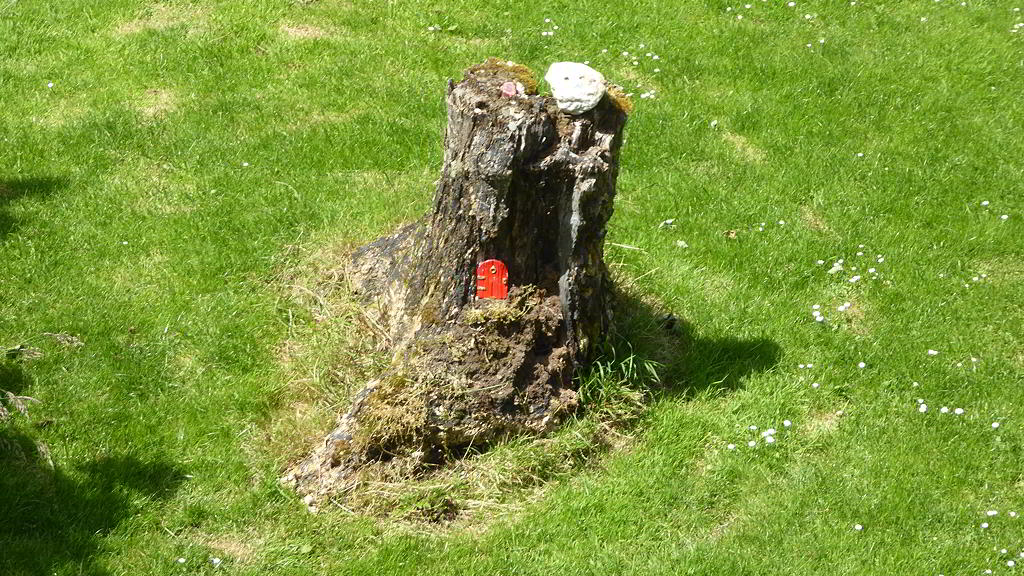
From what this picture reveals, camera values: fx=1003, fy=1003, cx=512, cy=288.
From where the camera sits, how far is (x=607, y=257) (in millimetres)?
6414

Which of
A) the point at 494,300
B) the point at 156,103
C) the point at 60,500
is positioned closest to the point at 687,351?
the point at 494,300

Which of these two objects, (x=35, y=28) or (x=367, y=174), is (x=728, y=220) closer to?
(x=367, y=174)

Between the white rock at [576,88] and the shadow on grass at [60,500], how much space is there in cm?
260

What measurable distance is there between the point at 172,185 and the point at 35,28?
9.84ft

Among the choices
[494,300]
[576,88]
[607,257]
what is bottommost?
[607,257]

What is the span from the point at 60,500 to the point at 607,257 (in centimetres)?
344

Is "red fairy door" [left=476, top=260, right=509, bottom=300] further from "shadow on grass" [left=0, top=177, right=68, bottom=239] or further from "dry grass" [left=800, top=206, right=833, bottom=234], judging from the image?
"shadow on grass" [left=0, top=177, right=68, bottom=239]

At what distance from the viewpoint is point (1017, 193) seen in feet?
23.9

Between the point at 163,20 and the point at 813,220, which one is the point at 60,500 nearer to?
the point at 813,220

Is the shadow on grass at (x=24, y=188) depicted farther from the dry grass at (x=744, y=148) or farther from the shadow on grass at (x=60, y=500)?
the dry grass at (x=744, y=148)

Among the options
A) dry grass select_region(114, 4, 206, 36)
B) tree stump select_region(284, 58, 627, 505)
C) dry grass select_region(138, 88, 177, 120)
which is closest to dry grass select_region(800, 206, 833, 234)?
tree stump select_region(284, 58, 627, 505)

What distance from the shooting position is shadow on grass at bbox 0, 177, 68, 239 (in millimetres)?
6705

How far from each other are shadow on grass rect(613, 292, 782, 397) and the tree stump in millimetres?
606

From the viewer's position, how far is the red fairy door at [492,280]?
196 inches
